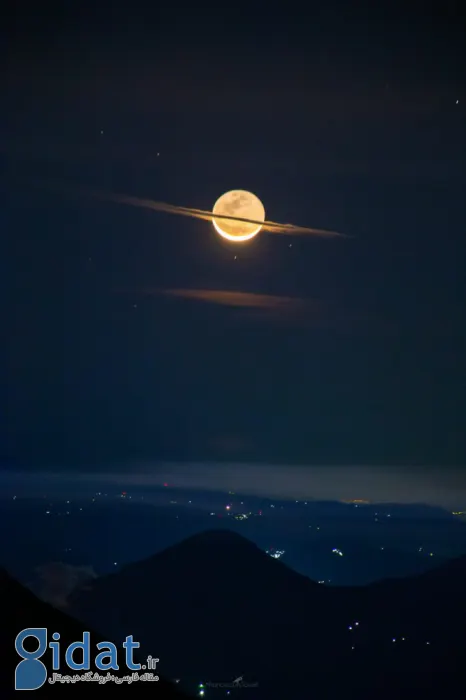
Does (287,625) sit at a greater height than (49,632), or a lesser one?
lesser

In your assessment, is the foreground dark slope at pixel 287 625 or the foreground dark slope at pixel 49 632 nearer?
the foreground dark slope at pixel 49 632

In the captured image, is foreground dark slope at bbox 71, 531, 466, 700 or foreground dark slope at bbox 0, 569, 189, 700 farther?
foreground dark slope at bbox 71, 531, 466, 700

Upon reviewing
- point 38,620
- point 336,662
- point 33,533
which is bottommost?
point 336,662

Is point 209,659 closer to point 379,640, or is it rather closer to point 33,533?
point 379,640

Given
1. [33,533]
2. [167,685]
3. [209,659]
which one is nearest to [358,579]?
[209,659]
